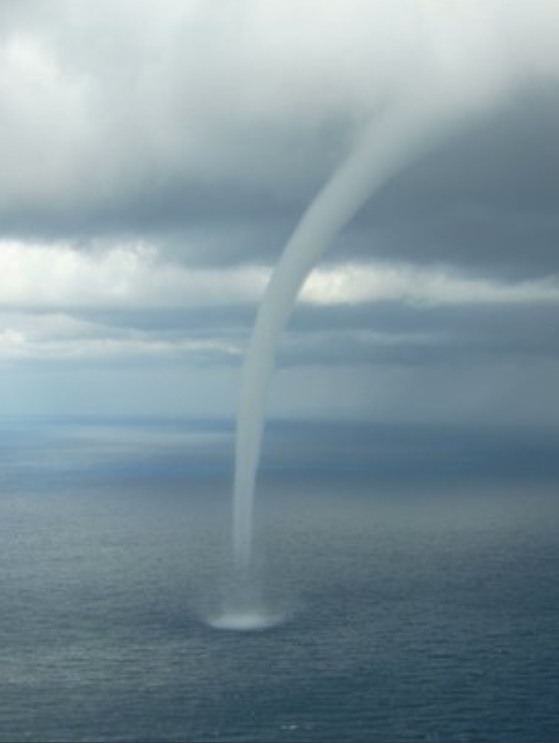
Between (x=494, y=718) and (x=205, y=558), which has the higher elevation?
(x=205, y=558)

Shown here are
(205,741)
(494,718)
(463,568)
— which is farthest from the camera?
(463,568)

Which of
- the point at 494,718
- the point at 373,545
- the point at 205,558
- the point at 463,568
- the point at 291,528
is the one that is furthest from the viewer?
the point at 291,528

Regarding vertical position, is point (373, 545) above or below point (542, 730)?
above

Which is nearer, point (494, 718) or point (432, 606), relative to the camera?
point (494, 718)

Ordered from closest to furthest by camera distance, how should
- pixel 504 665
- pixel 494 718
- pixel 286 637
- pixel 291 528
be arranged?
pixel 494 718 → pixel 504 665 → pixel 286 637 → pixel 291 528

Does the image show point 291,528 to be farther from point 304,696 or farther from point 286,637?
point 304,696

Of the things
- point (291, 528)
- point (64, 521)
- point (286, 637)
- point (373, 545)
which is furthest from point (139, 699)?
point (64, 521)

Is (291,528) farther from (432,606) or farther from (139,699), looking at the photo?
(139,699)

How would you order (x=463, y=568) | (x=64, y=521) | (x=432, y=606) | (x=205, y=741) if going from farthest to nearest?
1. (x=64, y=521)
2. (x=463, y=568)
3. (x=432, y=606)
4. (x=205, y=741)

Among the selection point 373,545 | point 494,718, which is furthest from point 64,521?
point 494,718
